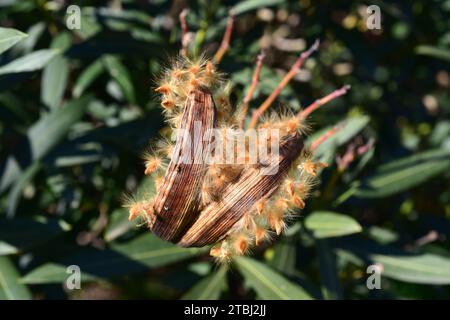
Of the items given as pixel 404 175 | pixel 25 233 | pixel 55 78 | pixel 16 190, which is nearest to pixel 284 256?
pixel 404 175

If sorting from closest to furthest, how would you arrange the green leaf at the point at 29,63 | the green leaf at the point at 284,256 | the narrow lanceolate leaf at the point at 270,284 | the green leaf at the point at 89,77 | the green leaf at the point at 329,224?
the green leaf at the point at 29,63 < the green leaf at the point at 329,224 < the narrow lanceolate leaf at the point at 270,284 < the green leaf at the point at 284,256 < the green leaf at the point at 89,77

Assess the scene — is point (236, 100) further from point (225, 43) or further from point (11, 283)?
point (11, 283)

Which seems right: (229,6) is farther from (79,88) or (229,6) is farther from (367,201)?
(367,201)

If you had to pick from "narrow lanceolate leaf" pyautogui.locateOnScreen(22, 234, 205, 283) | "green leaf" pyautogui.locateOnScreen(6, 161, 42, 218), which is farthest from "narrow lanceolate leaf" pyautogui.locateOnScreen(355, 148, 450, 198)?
"green leaf" pyautogui.locateOnScreen(6, 161, 42, 218)

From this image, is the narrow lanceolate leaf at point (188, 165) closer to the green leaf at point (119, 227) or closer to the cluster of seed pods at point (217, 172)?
the cluster of seed pods at point (217, 172)

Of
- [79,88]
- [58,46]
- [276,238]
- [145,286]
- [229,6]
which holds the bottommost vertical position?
[145,286]

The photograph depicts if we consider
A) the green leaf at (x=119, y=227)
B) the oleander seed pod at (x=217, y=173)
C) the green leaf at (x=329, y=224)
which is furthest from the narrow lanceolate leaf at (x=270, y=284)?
the oleander seed pod at (x=217, y=173)

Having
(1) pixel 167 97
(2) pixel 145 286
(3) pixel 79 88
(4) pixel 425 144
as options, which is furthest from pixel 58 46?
(4) pixel 425 144
